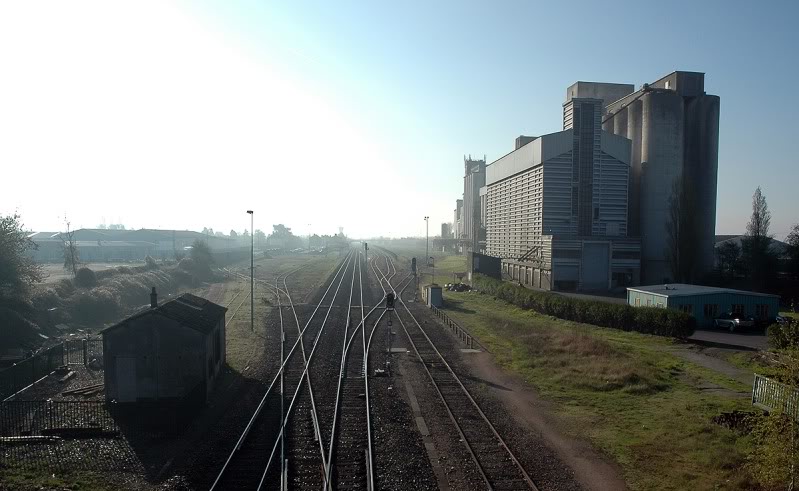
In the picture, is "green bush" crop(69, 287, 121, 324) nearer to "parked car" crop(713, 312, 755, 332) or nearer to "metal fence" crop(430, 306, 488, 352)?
"metal fence" crop(430, 306, 488, 352)

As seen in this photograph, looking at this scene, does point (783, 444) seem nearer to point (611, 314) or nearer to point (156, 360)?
point (156, 360)

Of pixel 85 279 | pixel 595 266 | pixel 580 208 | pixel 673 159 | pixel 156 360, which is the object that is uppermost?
pixel 673 159

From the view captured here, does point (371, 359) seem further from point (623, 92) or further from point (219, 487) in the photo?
point (623, 92)

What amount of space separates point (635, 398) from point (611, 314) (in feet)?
54.2

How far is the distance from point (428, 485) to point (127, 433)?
30.3 feet

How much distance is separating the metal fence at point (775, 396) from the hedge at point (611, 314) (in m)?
15.6

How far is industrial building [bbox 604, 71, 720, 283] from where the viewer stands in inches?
2147

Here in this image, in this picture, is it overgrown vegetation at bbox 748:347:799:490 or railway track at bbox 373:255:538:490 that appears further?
railway track at bbox 373:255:538:490

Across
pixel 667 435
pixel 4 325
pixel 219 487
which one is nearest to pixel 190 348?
pixel 219 487

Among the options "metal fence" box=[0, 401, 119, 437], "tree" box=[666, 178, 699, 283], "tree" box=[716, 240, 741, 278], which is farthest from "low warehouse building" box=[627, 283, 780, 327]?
"metal fence" box=[0, 401, 119, 437]

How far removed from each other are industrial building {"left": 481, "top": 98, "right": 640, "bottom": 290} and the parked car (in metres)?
16.8

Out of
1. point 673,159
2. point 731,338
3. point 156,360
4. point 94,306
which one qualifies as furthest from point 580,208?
point 156,360

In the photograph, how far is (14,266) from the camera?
3288cm

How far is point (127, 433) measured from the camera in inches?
608
